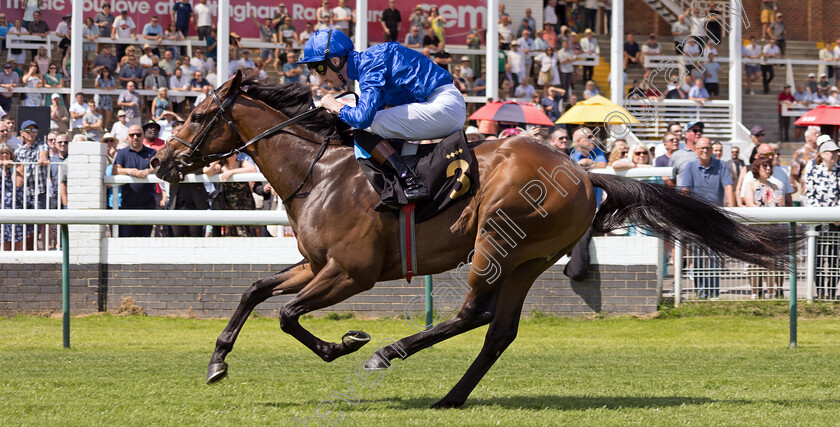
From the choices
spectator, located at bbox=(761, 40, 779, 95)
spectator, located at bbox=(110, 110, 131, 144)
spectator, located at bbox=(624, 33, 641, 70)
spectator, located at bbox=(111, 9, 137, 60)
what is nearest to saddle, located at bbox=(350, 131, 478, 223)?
spectator, located at bbox=(110, 110, 131, 144)

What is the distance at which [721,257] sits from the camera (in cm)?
562

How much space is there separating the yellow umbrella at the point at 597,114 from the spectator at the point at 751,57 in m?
10.4

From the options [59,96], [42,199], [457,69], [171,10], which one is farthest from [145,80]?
[42,199]

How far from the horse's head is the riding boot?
89cm

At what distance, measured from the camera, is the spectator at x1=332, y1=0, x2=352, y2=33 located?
1783 centimetres

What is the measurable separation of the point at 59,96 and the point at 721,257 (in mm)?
11868

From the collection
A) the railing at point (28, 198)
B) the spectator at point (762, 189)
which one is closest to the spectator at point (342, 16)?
the railing at point (28, 198)

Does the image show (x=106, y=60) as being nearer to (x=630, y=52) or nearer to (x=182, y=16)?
(x=182, y=16)

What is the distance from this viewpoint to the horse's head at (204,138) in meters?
5.54

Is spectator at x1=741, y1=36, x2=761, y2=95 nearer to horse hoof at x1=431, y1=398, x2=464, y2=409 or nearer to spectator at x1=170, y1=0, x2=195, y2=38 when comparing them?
spectator at x1=170, y1=0, x2=195, y2=38

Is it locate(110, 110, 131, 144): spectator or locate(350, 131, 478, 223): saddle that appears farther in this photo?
locate(110, 110, 131, 144): spectator

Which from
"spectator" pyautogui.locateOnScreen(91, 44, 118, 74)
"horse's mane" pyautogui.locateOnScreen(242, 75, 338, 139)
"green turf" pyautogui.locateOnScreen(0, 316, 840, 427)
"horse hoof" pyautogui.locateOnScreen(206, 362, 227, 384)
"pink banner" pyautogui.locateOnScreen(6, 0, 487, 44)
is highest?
"pink banner" pyautogui.locateOnScreen(6, 0, 487, 44)

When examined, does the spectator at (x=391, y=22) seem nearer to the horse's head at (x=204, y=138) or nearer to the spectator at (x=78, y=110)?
the spectator at (x=78, y=110)

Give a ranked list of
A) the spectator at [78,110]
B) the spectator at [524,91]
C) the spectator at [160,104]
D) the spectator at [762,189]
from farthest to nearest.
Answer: the spectator at [524,91] < the spectator at [160,104] < the spectator at [78,110] < the spectator at [762,189]
